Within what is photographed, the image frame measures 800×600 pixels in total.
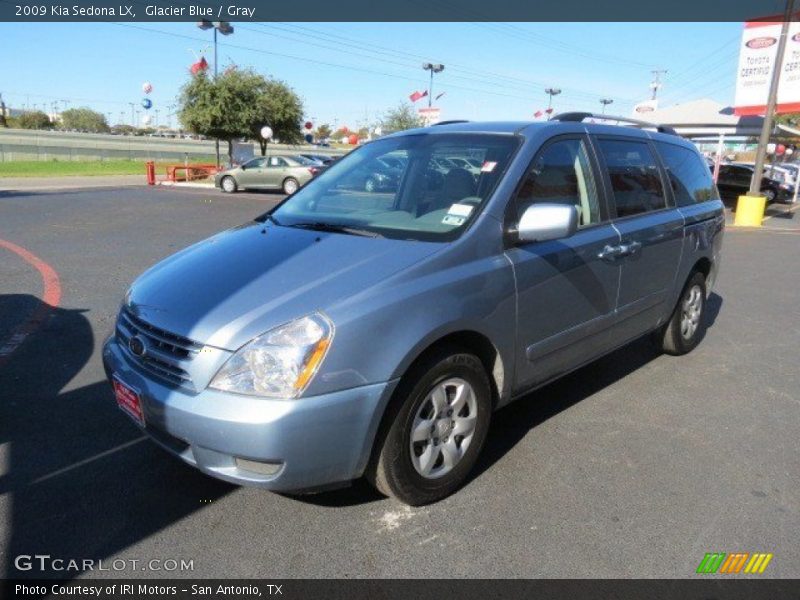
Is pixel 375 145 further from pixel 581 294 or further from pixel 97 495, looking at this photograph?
pixel 97 495

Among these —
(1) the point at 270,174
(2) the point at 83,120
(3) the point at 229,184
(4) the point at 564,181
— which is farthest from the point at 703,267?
(2) the point at 83,120

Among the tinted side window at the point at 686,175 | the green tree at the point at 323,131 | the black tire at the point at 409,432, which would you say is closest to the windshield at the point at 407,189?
the black tire at the point at 409,432

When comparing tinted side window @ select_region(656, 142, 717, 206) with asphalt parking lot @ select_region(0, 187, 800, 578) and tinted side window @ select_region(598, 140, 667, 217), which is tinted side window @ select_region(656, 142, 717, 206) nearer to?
tinted side window @ select_region(598, 140, 667, 217)

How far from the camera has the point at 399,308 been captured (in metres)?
2.55

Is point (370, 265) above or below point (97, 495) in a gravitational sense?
above

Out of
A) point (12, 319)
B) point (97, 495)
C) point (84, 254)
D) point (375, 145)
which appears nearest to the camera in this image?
point (97, 495)

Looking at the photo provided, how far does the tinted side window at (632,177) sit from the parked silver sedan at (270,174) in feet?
61.8

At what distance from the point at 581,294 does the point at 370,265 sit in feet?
4.75

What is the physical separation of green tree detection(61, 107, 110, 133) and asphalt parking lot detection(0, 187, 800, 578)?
13648cm

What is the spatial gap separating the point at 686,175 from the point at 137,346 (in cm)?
434

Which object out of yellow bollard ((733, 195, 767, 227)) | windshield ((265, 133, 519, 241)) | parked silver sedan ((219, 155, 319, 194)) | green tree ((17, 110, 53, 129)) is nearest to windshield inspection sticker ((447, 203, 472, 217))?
windshield ((265, 133, 519, 241))

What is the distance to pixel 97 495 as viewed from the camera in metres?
2.90

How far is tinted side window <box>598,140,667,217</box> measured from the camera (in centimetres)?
395

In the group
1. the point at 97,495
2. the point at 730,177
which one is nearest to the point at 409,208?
the point at 97,495
